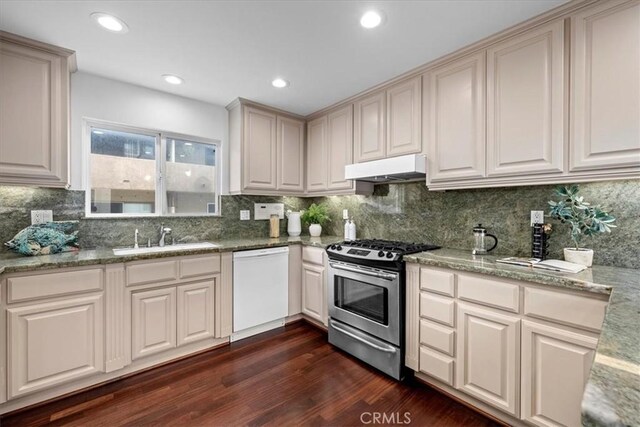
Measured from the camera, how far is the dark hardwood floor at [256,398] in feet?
5.77

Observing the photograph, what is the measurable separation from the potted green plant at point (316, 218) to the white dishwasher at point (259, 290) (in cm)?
61

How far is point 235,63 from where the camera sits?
2271 millimetres

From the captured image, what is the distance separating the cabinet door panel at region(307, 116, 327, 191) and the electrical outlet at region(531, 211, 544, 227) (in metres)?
1.98

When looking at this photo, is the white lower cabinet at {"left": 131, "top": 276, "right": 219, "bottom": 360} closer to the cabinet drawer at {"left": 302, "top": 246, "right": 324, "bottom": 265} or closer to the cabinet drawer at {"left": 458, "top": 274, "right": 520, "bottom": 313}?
the cabinet drawer at {"left": 302, "top": 246, "right": 324, "bottom": 265}

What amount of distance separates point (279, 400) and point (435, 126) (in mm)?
2335

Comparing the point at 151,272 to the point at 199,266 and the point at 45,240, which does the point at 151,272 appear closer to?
the point at 199,266

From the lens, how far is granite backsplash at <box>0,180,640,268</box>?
69.2 inches

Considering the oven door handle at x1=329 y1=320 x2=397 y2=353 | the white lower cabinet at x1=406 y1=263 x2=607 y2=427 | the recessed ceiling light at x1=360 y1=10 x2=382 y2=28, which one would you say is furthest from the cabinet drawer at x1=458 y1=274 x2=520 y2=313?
the recessed ceiling light at x1=360 y1=10 x2=382 y2=28

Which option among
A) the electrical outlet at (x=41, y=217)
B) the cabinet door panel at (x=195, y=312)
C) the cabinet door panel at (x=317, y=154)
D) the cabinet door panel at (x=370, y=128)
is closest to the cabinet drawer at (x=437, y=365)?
the cabinet door panel at (x=370, y=128)

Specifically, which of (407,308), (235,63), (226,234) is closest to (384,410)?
(407,308)

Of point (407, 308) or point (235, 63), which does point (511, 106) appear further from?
point (235, 63)

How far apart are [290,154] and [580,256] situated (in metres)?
2.80

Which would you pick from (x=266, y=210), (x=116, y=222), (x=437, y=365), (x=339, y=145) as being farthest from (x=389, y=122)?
(x=116, y=222)

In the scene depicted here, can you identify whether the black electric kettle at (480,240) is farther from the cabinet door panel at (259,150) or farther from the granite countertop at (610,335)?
the cabinet door panel at (259,150)
